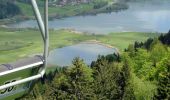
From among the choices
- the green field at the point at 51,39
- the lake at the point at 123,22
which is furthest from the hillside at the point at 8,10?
the green field at the point at 51,39

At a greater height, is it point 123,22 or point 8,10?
point 123,22

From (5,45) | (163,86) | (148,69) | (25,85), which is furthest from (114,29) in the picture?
(25,85)

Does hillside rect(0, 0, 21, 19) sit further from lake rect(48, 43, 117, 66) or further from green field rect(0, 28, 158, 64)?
lake rect(48, 43, 117, 66)

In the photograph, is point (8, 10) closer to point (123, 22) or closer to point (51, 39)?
point (123, 22)

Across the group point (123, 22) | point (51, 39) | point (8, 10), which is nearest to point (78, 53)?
point (51, 39)

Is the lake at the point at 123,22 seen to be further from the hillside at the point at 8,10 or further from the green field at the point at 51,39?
the hillside at the point at 8,10

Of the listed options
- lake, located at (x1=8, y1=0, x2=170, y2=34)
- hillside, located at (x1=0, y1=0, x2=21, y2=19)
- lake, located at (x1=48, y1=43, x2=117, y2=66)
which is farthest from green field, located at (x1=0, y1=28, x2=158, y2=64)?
hillside, located at (x1=0, y1=0, x2=21, y2=19)
